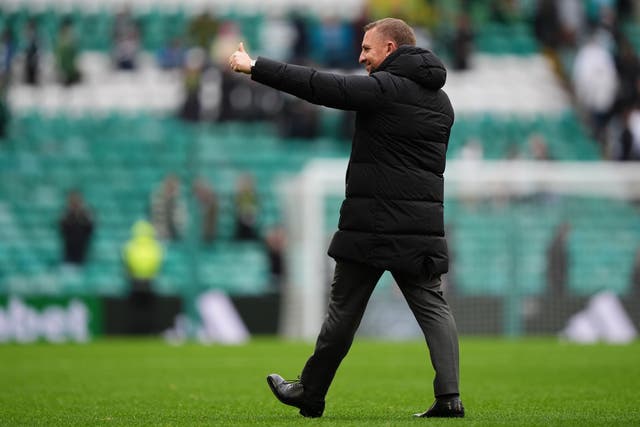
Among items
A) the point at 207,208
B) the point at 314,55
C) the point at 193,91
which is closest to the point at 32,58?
the point at 193,91

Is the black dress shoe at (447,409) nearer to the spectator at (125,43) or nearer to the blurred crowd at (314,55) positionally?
the blurred crowd at (314,55)

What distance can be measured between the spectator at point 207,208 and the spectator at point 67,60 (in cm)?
469

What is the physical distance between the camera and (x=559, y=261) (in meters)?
20.0

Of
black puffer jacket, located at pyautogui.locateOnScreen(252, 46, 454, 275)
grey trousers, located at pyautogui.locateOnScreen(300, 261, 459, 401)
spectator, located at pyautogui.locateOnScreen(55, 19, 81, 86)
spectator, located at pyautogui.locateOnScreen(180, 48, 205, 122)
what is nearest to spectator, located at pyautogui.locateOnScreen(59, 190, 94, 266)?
spectator, located at pyautogui.locateOnScreen(180, 48, 205, 122)

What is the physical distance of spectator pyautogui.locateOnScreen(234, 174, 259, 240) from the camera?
845 inches

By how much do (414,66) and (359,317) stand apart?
4.23 feet

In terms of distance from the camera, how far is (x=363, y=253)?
22.8 ft

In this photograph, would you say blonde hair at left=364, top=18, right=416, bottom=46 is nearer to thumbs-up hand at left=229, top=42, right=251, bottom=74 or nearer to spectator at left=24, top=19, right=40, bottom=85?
thumbs-up hand at left=229, top=42, right=251, bottom=74

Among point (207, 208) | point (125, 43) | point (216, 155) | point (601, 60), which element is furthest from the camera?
point (125, 43)

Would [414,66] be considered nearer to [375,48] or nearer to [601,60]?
[375,48]

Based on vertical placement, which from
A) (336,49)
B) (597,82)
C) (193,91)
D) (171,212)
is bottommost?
(171,212)

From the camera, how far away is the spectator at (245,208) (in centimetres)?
2147

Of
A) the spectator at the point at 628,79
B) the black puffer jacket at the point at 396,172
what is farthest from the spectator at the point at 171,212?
the black puffer jacket at the point at 396,172

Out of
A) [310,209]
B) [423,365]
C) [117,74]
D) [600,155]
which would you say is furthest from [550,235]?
[117,74]
